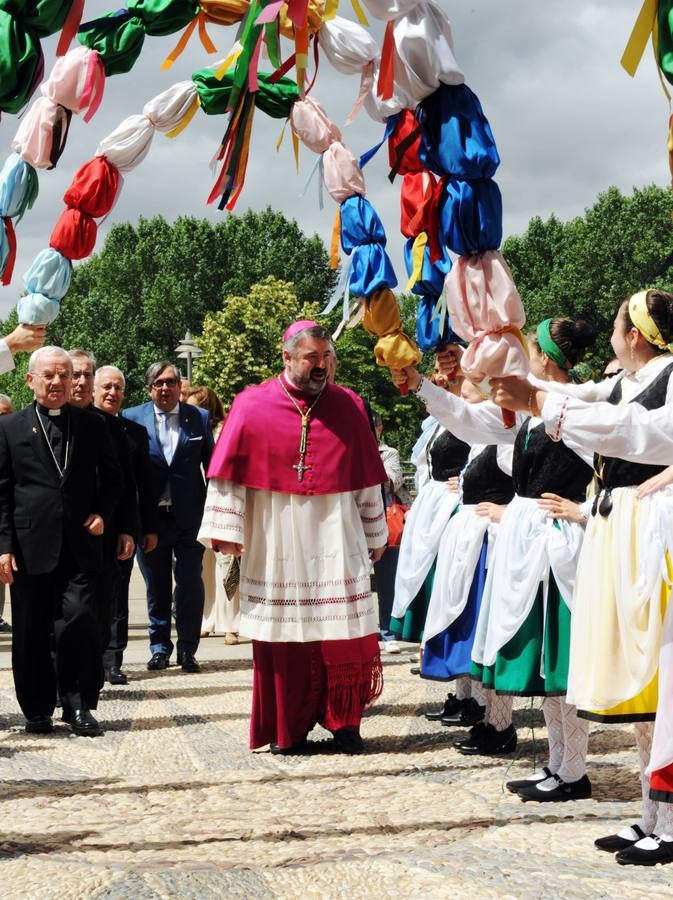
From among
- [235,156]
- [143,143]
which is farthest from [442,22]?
[143,143]

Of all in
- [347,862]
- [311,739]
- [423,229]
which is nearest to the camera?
[347,862]

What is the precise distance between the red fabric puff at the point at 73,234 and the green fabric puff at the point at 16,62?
1367mm

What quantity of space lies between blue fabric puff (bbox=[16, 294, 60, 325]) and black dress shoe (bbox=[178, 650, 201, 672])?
4.22 m

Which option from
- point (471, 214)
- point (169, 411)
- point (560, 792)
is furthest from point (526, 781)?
point (169, 411)

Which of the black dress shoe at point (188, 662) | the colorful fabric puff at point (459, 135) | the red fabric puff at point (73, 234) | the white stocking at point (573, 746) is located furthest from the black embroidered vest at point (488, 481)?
the black dress shoe at point (188, 662)

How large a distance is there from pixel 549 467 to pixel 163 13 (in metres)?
2.56

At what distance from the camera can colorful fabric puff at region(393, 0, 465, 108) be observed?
3.97m

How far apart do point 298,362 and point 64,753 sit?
229 centimetres

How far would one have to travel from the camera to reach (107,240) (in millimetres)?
57219

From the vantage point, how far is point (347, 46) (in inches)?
214

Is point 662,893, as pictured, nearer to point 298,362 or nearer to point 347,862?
point 347,862

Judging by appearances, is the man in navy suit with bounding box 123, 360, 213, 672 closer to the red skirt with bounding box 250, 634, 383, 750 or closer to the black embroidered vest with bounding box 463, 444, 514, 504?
the red skirt with bounding box 250, 634, 383, 750

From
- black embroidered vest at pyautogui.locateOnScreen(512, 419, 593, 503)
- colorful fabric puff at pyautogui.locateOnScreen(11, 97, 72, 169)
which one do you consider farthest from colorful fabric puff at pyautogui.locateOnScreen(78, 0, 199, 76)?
black embroidered vest at pyautogui.locateOnScreen(512, 419, 593, 503)

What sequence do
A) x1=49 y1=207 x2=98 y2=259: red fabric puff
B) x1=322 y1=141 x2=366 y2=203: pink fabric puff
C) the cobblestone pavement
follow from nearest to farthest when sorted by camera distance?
the cobblestone pavement, x1=49 y1=207 x2=98 y2=259: red fabric puff, x1=322 y1=141 x2=366 y2=203: pink fabric puff
